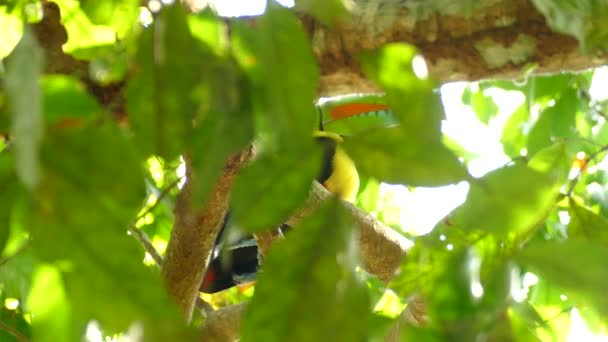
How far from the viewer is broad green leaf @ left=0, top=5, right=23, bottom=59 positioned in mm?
569

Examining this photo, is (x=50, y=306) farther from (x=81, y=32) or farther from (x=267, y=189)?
(x=81, y=32)

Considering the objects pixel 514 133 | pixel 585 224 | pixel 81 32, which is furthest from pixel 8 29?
pixel 514 133

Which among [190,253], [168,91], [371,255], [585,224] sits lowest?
[371,255]

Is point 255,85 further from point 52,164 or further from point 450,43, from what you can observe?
point 450,43

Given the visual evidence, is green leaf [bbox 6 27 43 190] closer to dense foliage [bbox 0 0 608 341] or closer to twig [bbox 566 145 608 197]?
dense foliage [bbox 0 0 608 341]

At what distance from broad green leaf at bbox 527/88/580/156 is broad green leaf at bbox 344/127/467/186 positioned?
2.71 ft

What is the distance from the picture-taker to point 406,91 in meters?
0.43

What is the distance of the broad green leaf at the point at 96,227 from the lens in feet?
1.16

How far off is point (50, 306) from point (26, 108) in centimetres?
12

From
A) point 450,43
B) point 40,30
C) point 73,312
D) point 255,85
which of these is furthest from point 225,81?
point 40,30

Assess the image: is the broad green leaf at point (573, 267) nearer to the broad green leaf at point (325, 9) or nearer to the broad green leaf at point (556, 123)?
the broad green leaf at point (325, 9)

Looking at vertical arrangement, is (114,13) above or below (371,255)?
above

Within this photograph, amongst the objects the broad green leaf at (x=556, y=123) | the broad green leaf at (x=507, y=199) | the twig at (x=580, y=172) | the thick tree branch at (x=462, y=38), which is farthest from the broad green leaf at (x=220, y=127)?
the broad green leaf at (x=556, y=123)

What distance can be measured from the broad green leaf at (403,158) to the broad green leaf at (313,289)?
41mm
